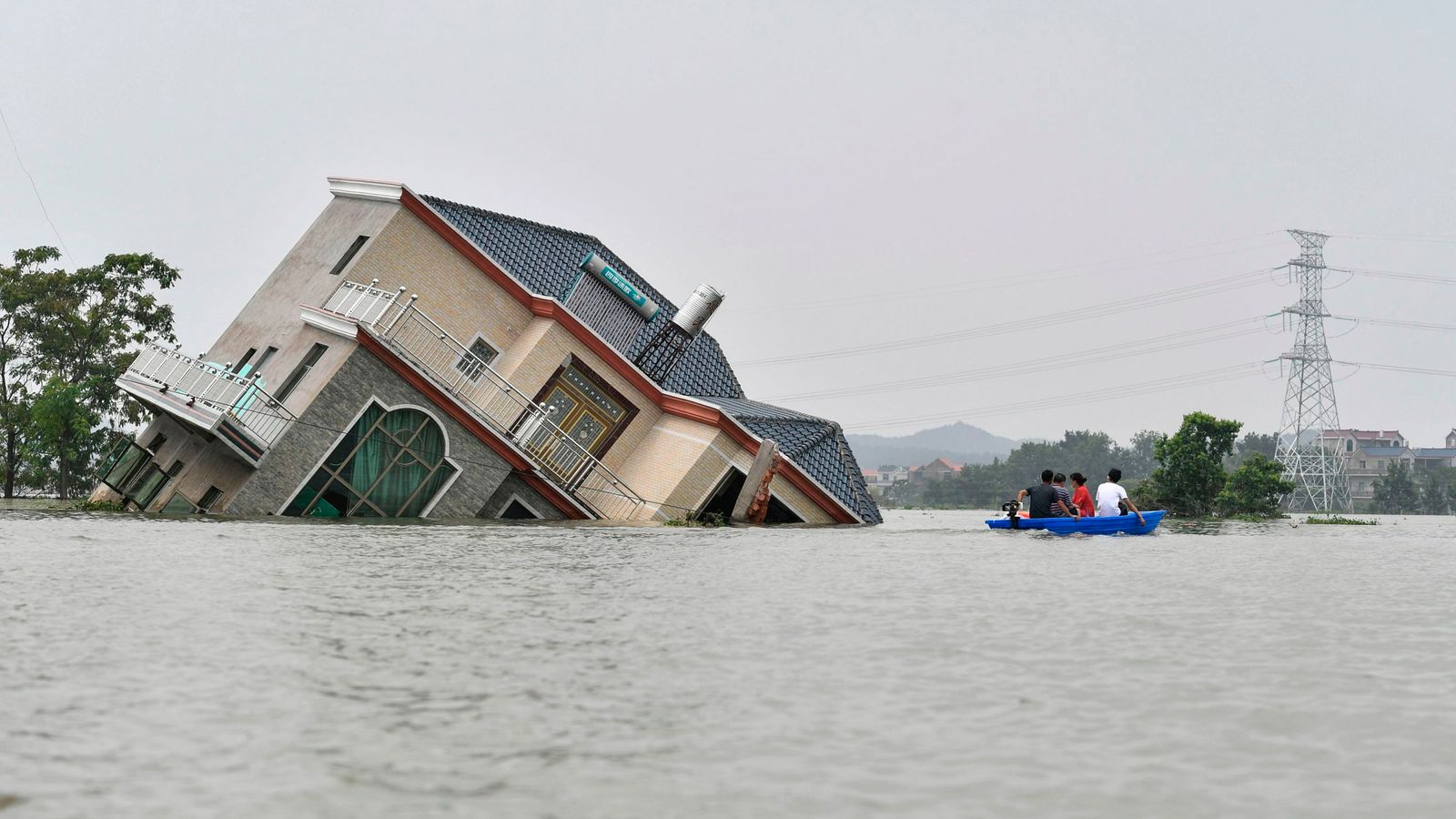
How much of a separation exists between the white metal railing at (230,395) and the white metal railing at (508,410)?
347cm

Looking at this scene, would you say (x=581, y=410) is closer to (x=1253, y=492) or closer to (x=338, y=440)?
(x=338, y=440)

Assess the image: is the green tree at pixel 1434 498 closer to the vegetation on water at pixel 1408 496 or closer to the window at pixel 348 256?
the vegetation on water at pixel 1408 496

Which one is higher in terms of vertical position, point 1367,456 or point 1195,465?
point 1367,456

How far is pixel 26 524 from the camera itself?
26.5m

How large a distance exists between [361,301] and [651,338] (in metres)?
10.8

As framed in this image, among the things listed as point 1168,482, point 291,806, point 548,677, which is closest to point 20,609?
point 548,677

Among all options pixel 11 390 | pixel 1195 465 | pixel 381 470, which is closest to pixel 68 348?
pixel 11 390

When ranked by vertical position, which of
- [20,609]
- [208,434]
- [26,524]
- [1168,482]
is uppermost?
[1168,482]

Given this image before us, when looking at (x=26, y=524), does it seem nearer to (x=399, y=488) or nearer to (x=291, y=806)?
(x=399, y=488)

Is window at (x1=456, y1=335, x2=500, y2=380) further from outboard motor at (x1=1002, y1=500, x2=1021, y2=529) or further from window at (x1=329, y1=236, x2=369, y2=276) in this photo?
outboard motor at (x1=1002, y1=500, x2=1021, y2=529)

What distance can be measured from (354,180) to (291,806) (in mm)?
33695

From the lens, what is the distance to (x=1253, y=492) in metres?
64.9

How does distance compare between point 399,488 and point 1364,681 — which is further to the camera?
point 399,488

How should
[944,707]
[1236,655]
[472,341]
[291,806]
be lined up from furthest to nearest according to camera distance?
[472,341] < [1236,655] < [944,707] < [291,806]
